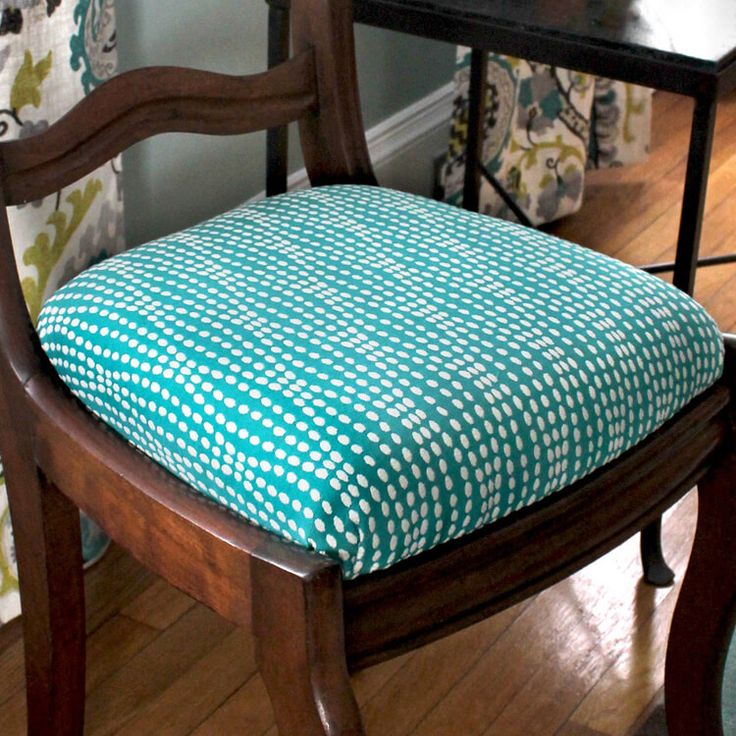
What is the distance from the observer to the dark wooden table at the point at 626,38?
1213 mm

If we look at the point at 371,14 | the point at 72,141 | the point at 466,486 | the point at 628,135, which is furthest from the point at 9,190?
the point at 628,135

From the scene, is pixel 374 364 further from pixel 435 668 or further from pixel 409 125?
pixel 409 125

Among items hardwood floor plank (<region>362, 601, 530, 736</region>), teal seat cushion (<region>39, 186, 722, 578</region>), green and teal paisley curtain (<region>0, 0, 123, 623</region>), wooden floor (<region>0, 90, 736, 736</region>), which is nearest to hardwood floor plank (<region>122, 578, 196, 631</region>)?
wooden floor (<region>0, 90, 736, 736</region>)

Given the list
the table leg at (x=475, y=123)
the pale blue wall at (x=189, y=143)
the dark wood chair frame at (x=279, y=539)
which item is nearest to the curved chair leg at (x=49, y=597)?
the dark wood chair frame at (x=279, y=539)

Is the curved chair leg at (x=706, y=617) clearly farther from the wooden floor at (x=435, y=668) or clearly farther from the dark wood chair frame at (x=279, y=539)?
the wooden floor at (x=435, y=668)

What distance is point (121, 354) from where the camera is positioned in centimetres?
93

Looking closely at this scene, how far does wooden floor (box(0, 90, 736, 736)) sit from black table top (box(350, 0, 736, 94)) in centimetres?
57

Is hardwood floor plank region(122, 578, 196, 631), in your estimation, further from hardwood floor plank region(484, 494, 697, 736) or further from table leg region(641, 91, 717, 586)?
table leg region(641, 91, 717, 586)

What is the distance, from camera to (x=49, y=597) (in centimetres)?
108

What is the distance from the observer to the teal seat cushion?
83 cm

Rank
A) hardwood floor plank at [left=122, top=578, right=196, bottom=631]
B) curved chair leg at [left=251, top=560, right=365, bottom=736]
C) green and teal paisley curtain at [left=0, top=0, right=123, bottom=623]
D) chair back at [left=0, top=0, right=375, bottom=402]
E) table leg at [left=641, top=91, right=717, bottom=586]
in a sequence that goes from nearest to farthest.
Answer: curved chair leg at [left=251, top=560, right=365, bottom=736] → chair back at [left=0, top=0, right=375, bottom=402] → green and teal paisley curtain at [left=0, top=0, right=123, bottom=623] → table leg at [left=641, top=91, right=717, bottom=586] → hardwood floor plank at [left=122, top=578, right=196, bottom=631]

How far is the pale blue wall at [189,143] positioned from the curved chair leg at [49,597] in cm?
52

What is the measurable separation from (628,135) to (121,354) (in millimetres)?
1525

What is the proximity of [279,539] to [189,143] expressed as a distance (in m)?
0.84
